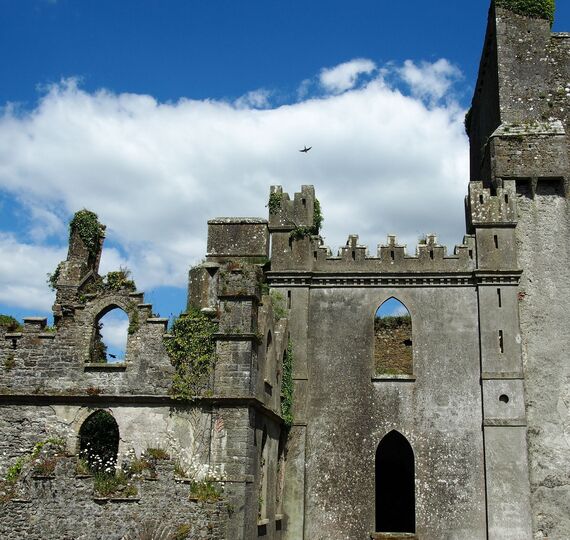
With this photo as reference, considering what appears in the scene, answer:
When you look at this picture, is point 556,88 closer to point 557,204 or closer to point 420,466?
point 557,204

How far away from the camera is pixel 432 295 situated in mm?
20359

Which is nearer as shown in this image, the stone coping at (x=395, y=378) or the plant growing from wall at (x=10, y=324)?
the plant growing from wall at (x=10, y=324)

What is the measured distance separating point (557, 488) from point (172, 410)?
411 inches

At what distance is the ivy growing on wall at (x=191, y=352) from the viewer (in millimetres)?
16250

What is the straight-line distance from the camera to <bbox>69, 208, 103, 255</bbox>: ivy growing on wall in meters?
21.1

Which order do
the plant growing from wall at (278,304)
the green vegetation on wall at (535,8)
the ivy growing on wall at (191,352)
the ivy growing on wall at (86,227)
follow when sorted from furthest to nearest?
the green vegetation on wall at (535,8), the ivy growing on wall at (86,227), the plant growing from wall at (278,304), the ivy growing on wall at (191,352)

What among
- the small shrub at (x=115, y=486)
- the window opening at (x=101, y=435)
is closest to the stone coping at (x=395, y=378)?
the window opening at (x=101, y=435)

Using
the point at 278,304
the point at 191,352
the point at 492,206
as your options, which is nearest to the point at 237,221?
the point at 278,304

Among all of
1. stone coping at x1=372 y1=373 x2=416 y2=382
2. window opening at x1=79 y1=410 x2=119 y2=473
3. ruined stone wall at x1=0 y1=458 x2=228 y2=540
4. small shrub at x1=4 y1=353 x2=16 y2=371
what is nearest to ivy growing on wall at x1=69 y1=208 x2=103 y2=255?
small shrub at x1=4 y1=353 x2=16 y2=371

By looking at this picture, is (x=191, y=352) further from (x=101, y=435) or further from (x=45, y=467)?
(x=101, y=435)

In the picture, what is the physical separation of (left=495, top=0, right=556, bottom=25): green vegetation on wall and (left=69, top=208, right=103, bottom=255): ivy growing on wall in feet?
51.5

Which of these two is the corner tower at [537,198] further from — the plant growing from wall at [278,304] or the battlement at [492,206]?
the plant growing from wall at [278,304]

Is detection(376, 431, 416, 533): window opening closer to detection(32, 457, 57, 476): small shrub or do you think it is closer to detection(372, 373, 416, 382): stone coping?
detection(372, 373, 416, 382): stone coping

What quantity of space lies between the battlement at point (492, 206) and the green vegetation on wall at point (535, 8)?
6535mm
